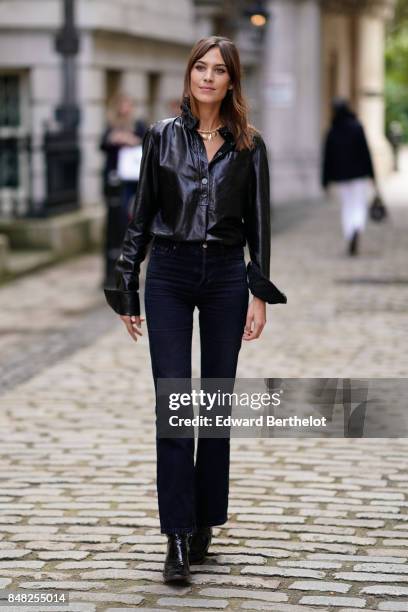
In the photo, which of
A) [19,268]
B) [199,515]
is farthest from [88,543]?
[19,268]

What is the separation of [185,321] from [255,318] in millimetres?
254

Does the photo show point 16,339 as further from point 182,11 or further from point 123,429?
point 182,11

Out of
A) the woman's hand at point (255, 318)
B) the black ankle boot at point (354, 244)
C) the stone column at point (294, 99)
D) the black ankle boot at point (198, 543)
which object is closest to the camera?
the woman's hand at point (255, 318)

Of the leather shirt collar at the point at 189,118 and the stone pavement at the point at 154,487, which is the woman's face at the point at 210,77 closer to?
the leather shirt collar at the point at 189,118

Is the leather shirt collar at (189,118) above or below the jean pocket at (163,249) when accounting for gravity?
above

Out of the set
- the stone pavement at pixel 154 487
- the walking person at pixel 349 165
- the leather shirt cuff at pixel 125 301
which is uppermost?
the leather shirt cuff at pixel 125 301

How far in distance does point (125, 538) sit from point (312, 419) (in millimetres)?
868

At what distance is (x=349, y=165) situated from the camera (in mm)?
17906

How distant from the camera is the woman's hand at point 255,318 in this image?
5.17 metres

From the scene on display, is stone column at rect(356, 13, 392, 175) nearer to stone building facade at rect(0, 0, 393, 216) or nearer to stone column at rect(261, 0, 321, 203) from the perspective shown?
stone building facade at rect(0, 0, 393, 216)

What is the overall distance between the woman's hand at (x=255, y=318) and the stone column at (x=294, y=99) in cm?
2552

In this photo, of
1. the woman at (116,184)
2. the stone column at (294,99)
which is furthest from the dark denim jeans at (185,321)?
the stone column at (294,99)

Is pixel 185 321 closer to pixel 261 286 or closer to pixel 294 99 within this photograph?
pixel 261 286

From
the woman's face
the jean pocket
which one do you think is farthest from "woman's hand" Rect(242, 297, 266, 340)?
the woman's face
